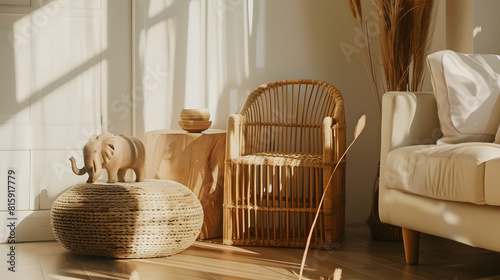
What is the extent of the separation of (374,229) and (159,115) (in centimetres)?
119

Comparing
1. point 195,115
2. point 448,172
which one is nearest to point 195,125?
point 195,115

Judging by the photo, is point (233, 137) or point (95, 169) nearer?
point (95, 169)

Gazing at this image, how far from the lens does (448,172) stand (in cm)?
194

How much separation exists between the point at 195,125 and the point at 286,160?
49 centimetres

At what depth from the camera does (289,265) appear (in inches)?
91.0

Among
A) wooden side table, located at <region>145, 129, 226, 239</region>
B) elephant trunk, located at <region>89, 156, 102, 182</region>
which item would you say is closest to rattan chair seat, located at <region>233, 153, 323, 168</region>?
wooden side table, located at <region>145, 129, 226, 239</region>

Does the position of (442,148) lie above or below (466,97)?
below

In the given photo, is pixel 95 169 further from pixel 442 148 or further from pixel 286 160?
pixel 442 148

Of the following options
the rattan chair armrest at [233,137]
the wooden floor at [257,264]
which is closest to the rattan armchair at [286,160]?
the rattan chair armrest at [233,137]

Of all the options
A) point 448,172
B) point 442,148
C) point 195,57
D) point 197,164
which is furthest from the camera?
A: point 195,57

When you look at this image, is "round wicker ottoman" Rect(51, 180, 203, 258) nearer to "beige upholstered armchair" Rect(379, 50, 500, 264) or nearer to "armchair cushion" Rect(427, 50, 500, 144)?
"beige upholstered armchair" Rect(379, 50, 500, 264)

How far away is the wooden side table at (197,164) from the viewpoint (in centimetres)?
278

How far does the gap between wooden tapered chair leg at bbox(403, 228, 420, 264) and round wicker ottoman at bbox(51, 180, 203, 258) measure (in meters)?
0.84

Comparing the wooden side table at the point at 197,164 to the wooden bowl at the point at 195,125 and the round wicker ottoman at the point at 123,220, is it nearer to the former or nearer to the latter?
the wooden bowl at the point at 195,125
